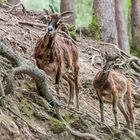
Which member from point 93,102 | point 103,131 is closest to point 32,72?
point 103,131

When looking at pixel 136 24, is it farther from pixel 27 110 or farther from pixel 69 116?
pixel 27 110

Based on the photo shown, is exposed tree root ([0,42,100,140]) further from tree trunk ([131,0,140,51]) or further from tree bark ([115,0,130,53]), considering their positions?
tree trunk ([131,0,140,51])

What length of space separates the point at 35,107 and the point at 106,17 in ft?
28.3

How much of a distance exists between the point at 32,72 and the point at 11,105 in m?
0.71

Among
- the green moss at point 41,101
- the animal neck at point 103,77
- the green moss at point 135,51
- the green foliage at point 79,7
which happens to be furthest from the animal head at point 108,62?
the green foliage at point 79,7

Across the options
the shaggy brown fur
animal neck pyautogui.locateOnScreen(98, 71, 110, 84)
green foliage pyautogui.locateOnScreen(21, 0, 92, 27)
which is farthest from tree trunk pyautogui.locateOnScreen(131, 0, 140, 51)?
green foliage pyautogui.locateOnScreen(21, 0, 92, 27)

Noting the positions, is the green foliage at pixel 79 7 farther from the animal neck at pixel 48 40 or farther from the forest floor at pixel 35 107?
the animal neck at pixel 48 40

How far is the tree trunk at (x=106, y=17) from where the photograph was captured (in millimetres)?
15828

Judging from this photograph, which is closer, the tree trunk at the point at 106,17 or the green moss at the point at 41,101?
the green moss at the point at 41,101

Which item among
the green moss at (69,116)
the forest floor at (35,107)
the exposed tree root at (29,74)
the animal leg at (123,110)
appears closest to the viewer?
the forest floor at (35,107)

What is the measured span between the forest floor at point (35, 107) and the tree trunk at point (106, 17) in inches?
58.1

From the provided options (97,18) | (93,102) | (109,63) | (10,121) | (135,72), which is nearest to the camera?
(10,121)

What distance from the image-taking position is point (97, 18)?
627 inches

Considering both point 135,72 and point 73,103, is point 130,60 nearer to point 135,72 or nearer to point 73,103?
point 135,72
